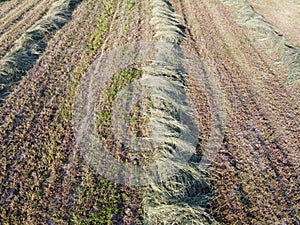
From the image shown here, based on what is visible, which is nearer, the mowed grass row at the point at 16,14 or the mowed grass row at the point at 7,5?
the mowed grass row at the point at 16,14

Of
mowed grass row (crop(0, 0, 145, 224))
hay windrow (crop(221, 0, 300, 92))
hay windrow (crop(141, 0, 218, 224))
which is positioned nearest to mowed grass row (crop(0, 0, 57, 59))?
mowed grass row (crop(0, 0, 145, 224))

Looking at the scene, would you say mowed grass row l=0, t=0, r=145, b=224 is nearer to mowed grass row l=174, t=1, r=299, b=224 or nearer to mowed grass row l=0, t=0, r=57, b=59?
mowed grass row l=0, t=0, r=57, b=59

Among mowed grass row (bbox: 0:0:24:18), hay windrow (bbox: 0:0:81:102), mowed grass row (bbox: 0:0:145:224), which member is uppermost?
mowed grass row (bbox: 0:0:24:18)

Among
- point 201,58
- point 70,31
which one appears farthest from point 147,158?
point 70,31

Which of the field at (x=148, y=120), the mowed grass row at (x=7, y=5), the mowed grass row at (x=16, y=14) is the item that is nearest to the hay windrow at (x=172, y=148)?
the field at (x=148, y=120)

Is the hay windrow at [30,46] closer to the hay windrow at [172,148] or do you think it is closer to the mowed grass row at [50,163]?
the mowed grass row at [50,163]
